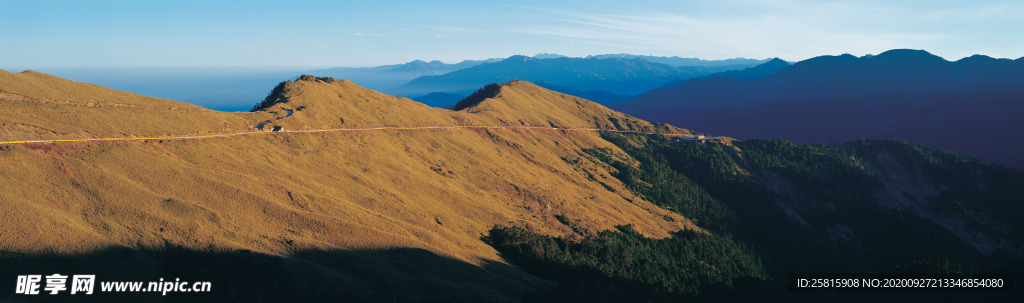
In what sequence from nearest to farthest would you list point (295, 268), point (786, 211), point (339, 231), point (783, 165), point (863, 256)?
1. point (295, 268)
2. point (339, 231)
3. point (863, 256)
4. point (786, 211)
5. point (783, 165)

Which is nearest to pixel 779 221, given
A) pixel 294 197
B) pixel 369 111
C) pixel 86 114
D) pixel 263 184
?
pixel 369 111

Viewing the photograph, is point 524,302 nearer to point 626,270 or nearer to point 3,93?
point 626,270

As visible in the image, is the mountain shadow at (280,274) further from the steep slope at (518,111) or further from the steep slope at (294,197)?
the steep slope at (518,111)

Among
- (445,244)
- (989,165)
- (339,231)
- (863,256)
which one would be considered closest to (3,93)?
(339,231)

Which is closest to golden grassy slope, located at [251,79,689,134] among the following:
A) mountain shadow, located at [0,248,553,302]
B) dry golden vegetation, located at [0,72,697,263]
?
dry golden vegetation, located at [0,72,697,263]

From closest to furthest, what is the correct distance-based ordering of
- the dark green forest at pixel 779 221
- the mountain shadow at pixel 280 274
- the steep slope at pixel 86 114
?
the mountain shadow at pixel 280 274 < the steep slope at pixel 86 114 < the dark green forest at pixel 779 221

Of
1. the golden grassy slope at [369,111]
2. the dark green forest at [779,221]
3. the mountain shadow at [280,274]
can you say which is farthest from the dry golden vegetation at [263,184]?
the dark green forest at [779,221]
